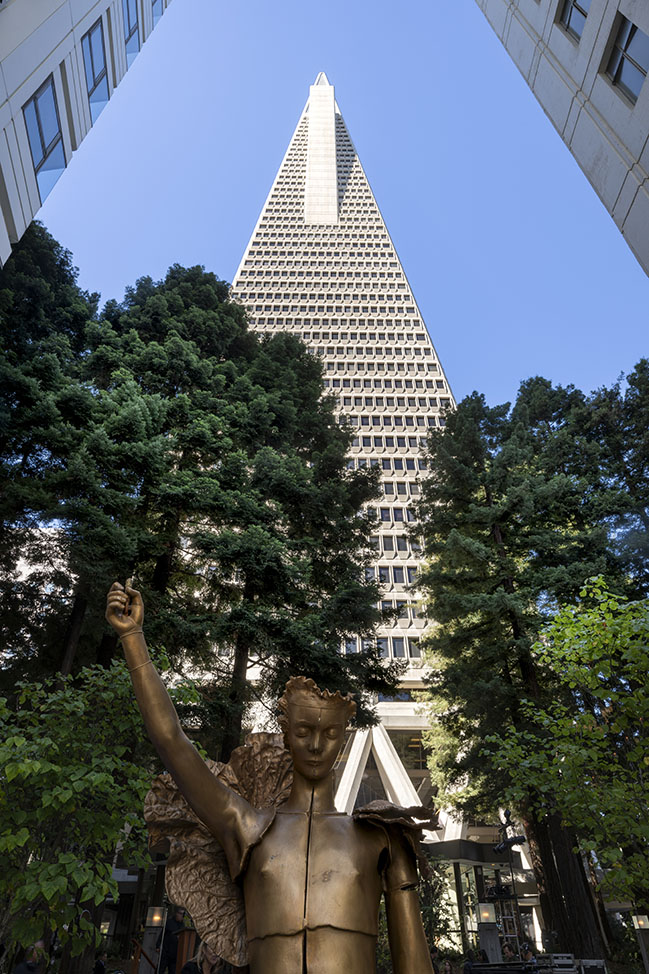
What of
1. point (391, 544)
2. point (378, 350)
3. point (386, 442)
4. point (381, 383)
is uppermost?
point (378, 350)

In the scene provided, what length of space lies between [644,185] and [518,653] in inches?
403

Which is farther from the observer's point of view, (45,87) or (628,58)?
(45,87)

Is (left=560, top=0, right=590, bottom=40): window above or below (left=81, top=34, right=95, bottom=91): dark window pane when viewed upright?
below

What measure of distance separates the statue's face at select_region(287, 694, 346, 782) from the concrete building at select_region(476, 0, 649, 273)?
32.7 feet

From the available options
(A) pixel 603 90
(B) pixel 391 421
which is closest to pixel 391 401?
(B) pixel 391 421

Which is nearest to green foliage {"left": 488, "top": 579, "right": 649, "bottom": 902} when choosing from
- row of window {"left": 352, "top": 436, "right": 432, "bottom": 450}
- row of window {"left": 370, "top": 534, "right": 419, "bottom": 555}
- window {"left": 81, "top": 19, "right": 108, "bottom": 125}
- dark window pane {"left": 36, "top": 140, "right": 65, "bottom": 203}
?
dark window pane {"left": 36, "top": 140, "right": 65, "bottom": 203}

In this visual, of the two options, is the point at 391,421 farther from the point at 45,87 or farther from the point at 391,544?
the point at 45,87

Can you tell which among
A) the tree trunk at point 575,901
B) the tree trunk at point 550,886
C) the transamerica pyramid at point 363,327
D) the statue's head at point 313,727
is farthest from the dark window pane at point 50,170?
the transamerica pyramid at point 363,327

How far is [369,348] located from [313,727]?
69654 millimetres

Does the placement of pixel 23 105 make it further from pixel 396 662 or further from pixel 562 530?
pixel 562 530

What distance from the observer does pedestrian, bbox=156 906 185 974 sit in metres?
10.0

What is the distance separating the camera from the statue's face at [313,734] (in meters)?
2.71

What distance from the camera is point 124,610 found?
2.58 meters

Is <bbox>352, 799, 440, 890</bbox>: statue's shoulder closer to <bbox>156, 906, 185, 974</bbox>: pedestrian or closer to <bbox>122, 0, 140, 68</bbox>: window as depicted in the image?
<bbox>156, 906, 185, 974</bbox>: pedestrian
